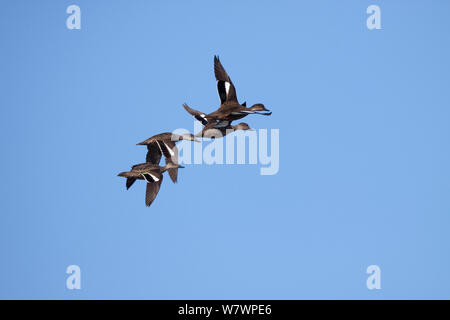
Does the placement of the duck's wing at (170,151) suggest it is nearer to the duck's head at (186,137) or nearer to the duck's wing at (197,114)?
the duck's head at (186,137)

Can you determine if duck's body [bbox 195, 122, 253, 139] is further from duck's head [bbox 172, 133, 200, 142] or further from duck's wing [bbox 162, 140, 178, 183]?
duck's wing [bbox 162, 140, 178, 183]

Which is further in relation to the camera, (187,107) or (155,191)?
(187,107)

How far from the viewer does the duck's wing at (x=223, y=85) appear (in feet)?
109

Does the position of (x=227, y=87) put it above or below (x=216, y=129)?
above

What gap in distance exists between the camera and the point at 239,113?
3225 cm

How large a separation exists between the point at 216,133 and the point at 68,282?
26.2 ft

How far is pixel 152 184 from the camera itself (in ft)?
109

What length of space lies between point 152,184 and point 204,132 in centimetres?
247

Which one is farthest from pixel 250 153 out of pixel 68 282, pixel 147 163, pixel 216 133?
pixel 68 282

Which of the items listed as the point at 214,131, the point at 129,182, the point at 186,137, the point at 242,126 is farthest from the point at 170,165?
the point at 242,126

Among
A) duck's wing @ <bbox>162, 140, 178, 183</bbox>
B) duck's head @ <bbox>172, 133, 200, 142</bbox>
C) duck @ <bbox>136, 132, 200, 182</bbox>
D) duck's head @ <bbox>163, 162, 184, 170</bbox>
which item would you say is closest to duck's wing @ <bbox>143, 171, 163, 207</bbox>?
duck's head @ <bbox>163, 162, 184, 170</bbox>

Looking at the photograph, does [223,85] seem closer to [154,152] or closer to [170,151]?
[170,151]
